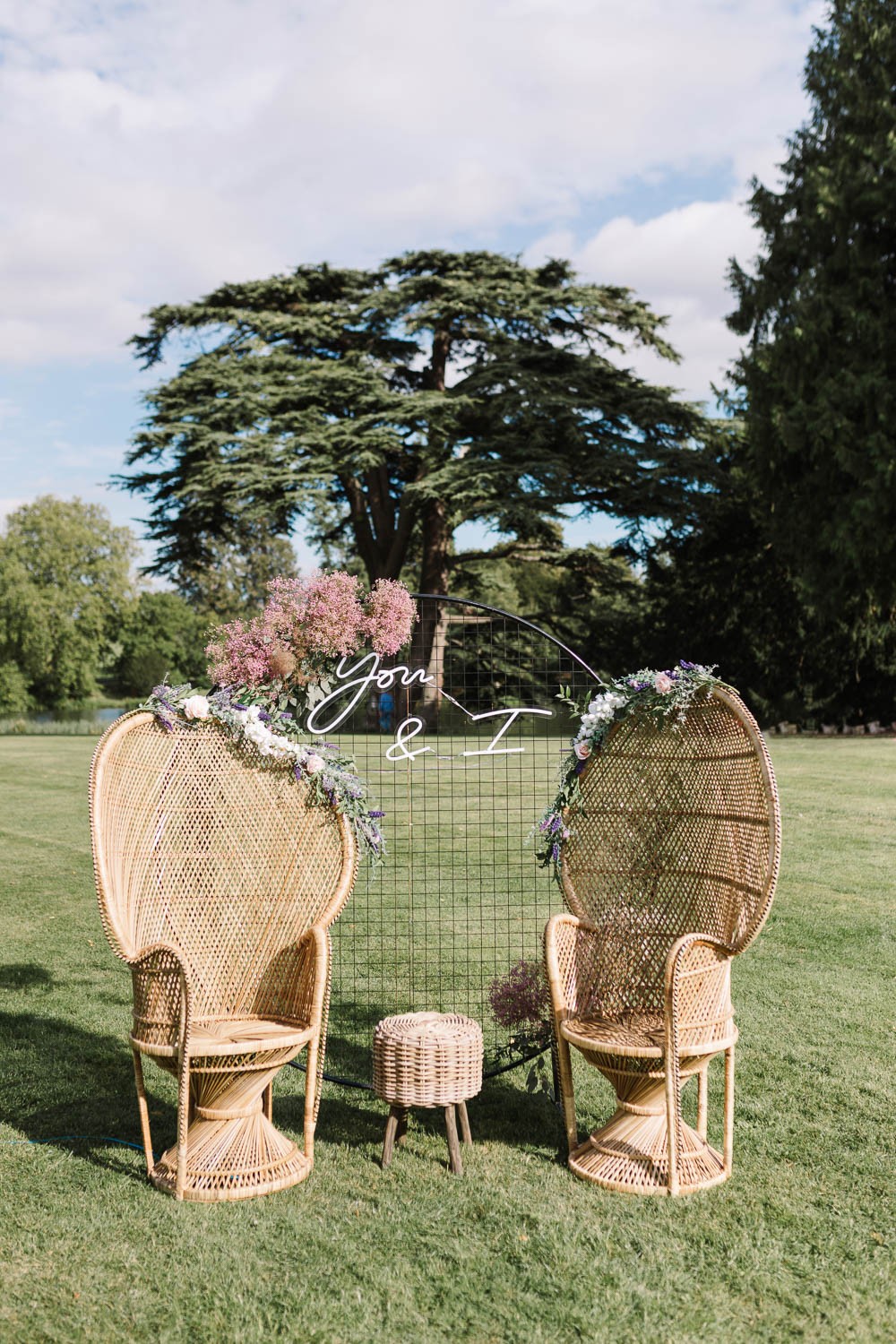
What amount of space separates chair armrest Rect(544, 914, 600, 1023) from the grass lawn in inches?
19.4

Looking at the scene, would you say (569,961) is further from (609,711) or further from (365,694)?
(365,694)

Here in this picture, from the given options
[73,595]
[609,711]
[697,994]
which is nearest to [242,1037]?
[697,994]

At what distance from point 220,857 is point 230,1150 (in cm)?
103

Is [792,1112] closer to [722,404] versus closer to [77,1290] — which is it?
[77,1290]

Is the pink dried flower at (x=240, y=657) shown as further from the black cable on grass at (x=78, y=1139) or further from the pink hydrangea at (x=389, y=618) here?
the black cable on grass at (x=78, y=1139)

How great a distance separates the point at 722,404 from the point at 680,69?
13104mm

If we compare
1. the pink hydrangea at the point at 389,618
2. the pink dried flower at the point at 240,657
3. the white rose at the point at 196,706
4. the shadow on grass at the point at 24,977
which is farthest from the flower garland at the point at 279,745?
the shadow on grass at the point at 24,977

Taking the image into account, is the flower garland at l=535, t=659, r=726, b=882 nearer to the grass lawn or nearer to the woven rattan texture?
the woven rattan texture

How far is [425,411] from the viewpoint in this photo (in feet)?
66.6

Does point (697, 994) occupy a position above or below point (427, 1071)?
above

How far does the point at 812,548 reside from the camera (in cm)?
1850

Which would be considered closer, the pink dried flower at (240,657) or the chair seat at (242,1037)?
the chair seat at (242,1037)

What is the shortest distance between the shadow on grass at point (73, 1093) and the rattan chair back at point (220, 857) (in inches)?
20.8

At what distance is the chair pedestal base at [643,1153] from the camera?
336cm
